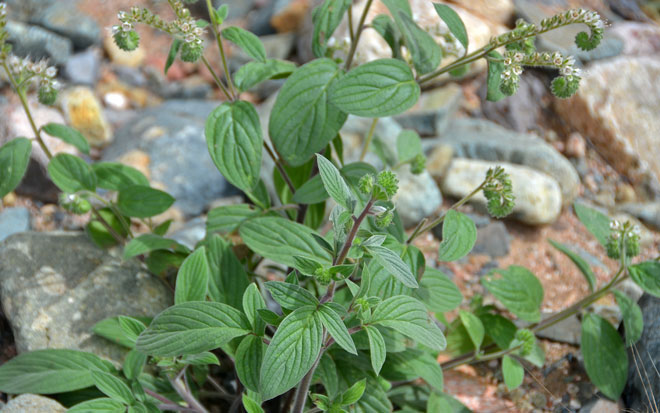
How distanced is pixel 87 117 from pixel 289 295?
9.25 ft

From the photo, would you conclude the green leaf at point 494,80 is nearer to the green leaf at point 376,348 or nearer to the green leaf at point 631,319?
the green leaf at point 376,348

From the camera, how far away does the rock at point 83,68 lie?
4344mm

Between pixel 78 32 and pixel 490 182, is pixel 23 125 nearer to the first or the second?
pixel 78 32

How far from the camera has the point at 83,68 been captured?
4.41 m

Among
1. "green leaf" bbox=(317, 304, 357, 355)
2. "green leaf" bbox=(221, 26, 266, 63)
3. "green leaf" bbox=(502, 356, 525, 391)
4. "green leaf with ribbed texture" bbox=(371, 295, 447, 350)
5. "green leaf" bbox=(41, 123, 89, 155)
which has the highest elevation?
"green leaf" bbox=(221, 26, 266, 63)

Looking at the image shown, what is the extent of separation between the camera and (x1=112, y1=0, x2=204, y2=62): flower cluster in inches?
73.9

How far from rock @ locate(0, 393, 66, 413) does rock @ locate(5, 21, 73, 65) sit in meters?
2.86

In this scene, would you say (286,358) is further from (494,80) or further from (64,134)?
(64,134)

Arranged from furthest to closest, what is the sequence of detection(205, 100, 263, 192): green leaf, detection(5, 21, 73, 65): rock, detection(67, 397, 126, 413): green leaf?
detection(5, 21, 73, 65): rock, detection(205, 100, 263, 192): green leaf, detection(67, 397, 126, 413): green leaf

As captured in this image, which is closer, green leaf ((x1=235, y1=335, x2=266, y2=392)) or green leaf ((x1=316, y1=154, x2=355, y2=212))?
green leaf ((x1=316, y1=154, x2=355, y2=212))

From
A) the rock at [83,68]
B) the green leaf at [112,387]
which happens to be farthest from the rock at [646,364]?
the rock at [83,68]

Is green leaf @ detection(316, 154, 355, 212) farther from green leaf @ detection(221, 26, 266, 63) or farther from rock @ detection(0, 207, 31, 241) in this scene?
rock @ detection(0, 207, 31, 241)

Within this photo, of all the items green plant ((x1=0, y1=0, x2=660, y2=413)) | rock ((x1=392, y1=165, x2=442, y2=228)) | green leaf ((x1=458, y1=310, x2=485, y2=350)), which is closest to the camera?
green plant ((x1=0, y1=0, x2=660, y2=413))

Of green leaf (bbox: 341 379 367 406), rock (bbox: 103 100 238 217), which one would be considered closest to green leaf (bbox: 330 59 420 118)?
green leaf (bbox: 341 379 367 406)
